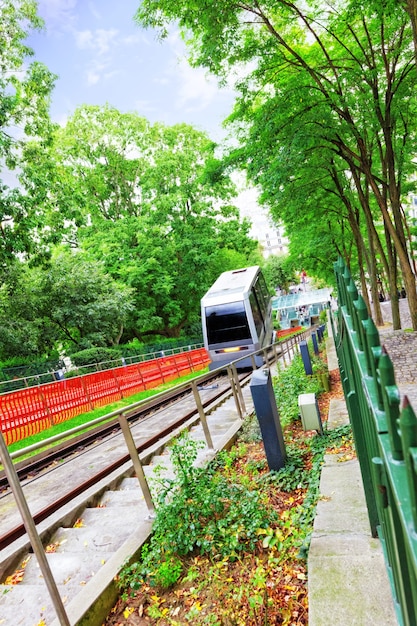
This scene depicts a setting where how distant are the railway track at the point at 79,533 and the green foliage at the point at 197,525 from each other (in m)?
0.22

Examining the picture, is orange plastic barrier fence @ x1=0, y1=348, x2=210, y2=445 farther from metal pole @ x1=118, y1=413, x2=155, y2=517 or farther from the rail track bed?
metal pole @ x1=118, y1=413, x2=155, y2=517

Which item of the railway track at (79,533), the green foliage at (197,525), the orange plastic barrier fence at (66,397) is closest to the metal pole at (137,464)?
the railway track at (79,533)

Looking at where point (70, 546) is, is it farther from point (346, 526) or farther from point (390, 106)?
point (390, 106)

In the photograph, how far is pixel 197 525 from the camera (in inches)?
124

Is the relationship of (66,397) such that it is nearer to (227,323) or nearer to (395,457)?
(227,323)

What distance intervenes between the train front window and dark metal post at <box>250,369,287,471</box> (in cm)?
1098

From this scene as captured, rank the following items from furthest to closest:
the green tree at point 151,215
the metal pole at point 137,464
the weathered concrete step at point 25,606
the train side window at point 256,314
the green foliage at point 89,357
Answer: the green tree at point 151,215 → the green foliage at point 89,357 → the train side window at point 256,314 → the metal pole at point 137,464 → the weathered concrete step at point 25,606

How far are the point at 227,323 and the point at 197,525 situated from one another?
40.9ft

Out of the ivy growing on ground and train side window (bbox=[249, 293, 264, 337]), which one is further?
train side window (bbox=[249, 293, 264, 337])

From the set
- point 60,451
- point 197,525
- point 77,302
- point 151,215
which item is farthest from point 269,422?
point 151,215

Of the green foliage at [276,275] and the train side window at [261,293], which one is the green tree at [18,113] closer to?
the train side window at [261,293]

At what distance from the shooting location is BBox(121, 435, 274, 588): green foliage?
2.90m

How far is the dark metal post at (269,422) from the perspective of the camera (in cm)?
414

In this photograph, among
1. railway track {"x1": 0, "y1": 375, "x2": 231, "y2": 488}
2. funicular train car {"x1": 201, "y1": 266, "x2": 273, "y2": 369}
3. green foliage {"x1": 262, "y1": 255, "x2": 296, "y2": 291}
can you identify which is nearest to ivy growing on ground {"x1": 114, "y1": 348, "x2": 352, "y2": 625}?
railway track {"x1": 0, "y1": 375, "x2": 231, "y2": 488}
